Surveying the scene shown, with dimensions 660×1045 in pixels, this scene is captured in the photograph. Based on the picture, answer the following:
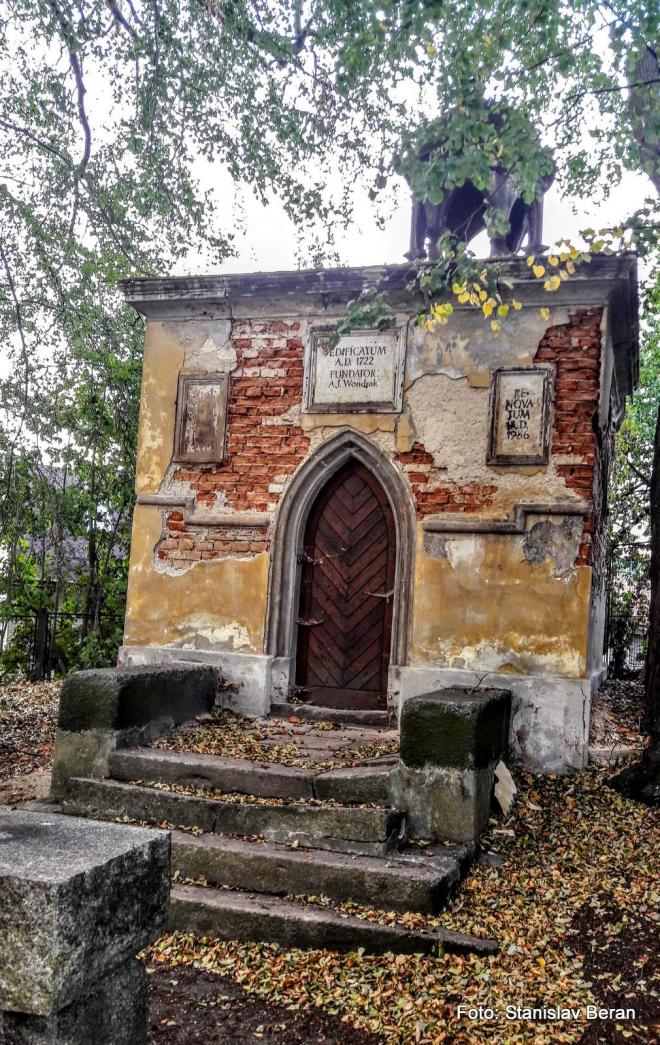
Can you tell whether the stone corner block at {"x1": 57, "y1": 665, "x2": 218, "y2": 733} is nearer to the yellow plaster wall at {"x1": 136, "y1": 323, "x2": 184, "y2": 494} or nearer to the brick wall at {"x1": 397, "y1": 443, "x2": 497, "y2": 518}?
the yellow plaster wall at {"x1": 136, "y1": 323, "x2": 184, "y2": 494}

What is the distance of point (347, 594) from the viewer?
8117mm

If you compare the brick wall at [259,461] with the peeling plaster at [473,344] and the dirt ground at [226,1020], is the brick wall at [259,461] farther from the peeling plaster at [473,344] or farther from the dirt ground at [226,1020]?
the dirt ground at [226,1020]

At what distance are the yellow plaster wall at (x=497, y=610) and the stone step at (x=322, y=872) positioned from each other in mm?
2315

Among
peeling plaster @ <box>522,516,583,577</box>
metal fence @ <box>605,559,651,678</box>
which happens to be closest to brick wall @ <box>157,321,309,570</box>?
peeling plaster @ <box>522,516,583,577</box>

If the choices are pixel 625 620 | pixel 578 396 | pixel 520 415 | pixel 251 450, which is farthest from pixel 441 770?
pixel 625 620

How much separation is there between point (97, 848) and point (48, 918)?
1.02ft

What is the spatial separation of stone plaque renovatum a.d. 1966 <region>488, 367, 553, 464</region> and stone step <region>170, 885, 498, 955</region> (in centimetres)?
418

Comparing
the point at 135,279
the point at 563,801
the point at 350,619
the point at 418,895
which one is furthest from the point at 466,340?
the point at 418,895

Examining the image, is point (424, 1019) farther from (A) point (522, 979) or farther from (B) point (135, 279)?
(B) point (135, 279)

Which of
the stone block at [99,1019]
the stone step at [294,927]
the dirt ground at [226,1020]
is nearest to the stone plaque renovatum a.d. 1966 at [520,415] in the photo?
the stone step at [294,927]

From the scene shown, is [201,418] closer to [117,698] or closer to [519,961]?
[117,698]

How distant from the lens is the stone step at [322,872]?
15.8ft

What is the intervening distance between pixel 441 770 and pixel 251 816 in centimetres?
132

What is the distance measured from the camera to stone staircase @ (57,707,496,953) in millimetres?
4695
